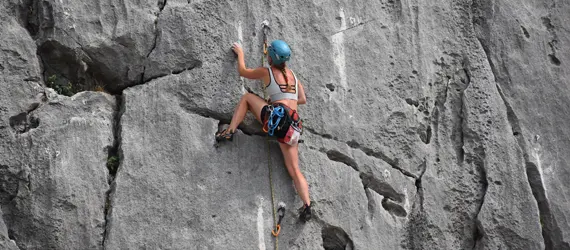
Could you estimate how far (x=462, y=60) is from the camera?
415 inches

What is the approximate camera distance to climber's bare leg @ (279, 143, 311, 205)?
9.04 m

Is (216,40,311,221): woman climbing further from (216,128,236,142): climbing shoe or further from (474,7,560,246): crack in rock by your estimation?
(474,7,560,246): crack in rock

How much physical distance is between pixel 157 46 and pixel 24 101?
159cm

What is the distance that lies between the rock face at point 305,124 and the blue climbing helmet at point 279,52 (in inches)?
21.3

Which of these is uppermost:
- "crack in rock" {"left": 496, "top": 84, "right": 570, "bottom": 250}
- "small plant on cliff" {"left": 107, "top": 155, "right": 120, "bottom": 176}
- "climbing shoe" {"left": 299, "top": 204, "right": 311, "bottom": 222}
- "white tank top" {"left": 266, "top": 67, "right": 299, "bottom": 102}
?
"white tank top" {"left": 266, "top": 67, "right": 299, "bottom": 102}

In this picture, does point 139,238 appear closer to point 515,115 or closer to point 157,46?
point 157,46

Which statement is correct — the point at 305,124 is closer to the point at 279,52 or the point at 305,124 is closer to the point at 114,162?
the point at 279,52

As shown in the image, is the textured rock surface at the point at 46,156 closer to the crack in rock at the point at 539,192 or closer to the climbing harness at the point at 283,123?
the climbing harness at the point at 283,123

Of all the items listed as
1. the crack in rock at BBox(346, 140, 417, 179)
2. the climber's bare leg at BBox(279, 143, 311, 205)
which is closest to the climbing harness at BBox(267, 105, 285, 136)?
the climber's bare leg at BBox(279, 143, 311, 205)

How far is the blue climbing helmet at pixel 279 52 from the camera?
29.7 feet

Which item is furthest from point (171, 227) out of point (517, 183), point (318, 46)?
point (517, 183)

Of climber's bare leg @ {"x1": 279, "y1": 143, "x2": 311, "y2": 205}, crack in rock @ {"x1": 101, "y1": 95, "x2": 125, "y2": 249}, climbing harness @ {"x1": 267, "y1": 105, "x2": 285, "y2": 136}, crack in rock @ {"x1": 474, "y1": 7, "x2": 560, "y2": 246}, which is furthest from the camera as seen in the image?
crack in rock @ {"x1": 474, "y1": 7, "x2": 560, "y2": 246}

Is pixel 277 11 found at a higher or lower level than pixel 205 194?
higher

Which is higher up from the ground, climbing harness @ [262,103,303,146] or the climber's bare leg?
climbing harness @ [262,103,303,146]
